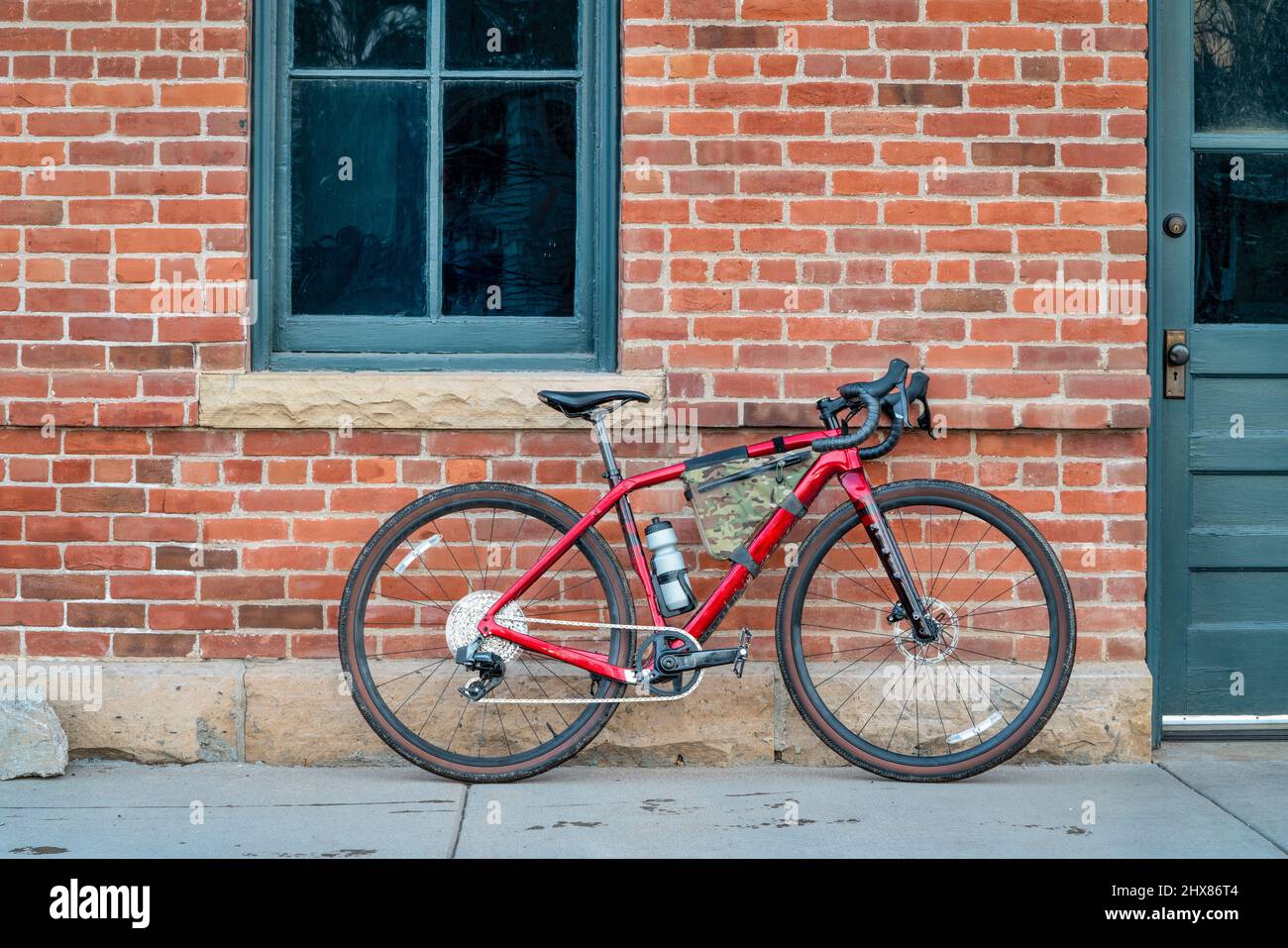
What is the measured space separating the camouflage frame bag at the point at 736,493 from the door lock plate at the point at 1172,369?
1.42 metres

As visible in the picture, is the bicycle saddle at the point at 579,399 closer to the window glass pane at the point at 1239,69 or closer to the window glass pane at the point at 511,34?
the window glass pane at the point at 511,34

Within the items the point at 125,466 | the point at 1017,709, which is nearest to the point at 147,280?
the point at 125,466

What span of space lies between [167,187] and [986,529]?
9.38 ft


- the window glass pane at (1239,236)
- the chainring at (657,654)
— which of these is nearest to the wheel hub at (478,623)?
the chainring at (657,654)

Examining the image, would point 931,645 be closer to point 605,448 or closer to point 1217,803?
point 1217,803

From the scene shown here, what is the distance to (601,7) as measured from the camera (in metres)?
4.51

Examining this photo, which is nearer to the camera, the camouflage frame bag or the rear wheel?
the camouflage frame bag

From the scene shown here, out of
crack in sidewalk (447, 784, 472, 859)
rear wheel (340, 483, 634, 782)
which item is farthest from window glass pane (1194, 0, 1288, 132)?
crack in sidewalk (447, 784, 472, 859)

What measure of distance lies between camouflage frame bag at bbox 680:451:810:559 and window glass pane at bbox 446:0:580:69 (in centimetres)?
152

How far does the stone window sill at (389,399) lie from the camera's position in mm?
4355

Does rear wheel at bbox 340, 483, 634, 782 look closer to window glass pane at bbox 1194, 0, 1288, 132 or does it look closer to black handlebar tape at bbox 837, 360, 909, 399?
black handlebar tape at bbox 837, 360, 909, 399

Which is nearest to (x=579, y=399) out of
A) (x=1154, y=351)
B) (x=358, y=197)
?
(x=358, y=197)

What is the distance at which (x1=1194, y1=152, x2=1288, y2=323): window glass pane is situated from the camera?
15.5ft

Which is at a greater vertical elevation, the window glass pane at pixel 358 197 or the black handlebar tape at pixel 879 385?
the window glass pane at pixel 358 197
